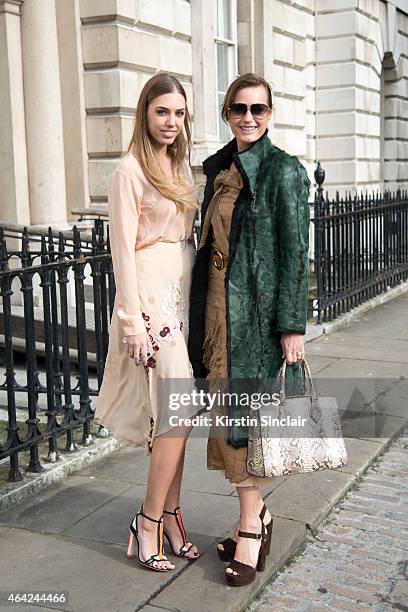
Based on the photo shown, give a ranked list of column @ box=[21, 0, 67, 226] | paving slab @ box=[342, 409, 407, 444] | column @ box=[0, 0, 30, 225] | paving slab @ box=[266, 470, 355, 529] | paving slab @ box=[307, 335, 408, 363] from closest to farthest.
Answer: paving slab @ box=[266, 470, 355, 529], paving slab @ box=[342, 409, 407, 444], paving slab @ box=[307, 335, 408, 363], column @ box=[0, 0, 30, 225], column @ box=[21, 0, 67, 226]

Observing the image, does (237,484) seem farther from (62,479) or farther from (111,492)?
(62,479)

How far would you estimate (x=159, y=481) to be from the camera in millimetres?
3498

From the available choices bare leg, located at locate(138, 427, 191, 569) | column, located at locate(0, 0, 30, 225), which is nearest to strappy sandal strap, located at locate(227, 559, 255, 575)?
bare leg, located at locate(138, 427, 191, 569)

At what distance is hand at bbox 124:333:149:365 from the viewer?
335 cm

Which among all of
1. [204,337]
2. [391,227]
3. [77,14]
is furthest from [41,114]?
[204,337]

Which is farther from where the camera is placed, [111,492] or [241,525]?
[111,492]

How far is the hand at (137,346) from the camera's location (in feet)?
11.0

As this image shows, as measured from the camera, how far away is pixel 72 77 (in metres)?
10.0

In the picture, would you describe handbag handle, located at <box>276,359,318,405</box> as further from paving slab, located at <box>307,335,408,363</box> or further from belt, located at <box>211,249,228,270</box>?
paving slab, located at <box>307,335,408,363</box>

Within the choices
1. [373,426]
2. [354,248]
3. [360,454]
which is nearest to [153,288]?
[360,454]

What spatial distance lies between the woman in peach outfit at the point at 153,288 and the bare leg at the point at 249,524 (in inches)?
10.7

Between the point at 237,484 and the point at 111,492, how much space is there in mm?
1225

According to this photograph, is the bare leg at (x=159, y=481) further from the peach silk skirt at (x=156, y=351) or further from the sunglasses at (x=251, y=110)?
the sunglasses at (x=251, y=110)

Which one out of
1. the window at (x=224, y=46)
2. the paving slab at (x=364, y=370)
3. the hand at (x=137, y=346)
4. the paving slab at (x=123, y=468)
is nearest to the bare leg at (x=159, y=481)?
the hand at (x=137, y=346)
